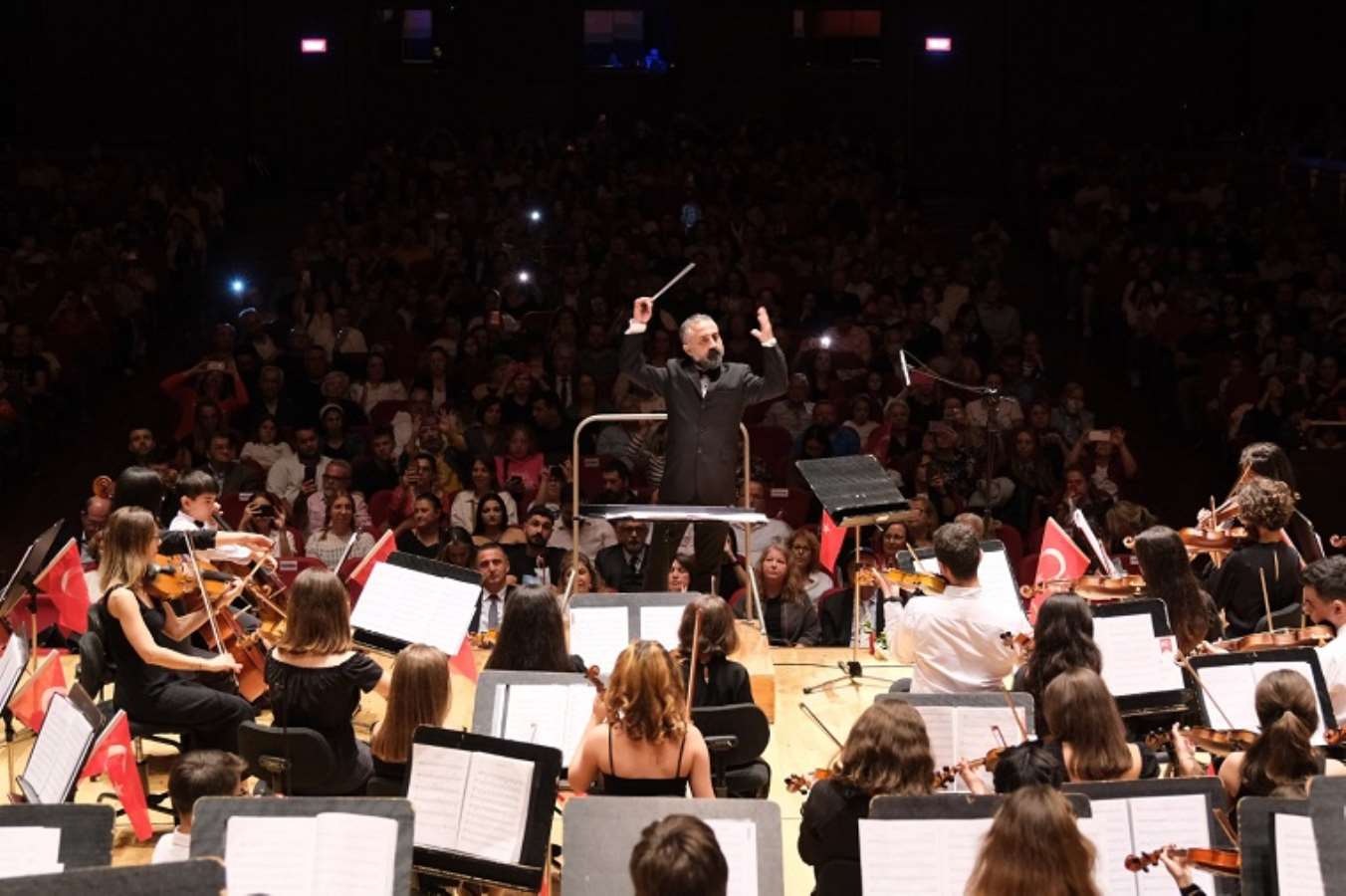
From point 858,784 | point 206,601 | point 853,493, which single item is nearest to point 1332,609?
point 853,493

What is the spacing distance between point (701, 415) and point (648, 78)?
1158cm

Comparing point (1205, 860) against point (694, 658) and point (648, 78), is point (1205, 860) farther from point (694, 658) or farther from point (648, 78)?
point (648, 78)

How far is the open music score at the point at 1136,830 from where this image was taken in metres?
4.32

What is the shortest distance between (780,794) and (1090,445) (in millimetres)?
4285

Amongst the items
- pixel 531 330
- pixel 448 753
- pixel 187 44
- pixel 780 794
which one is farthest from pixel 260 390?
pixel 187 44

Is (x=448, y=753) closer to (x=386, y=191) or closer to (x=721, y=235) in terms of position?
(x=721, y=235)

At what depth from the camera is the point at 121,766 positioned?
5113 millimetres

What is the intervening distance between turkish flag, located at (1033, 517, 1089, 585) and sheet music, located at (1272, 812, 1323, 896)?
281cm

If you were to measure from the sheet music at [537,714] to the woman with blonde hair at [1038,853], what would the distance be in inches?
73.2

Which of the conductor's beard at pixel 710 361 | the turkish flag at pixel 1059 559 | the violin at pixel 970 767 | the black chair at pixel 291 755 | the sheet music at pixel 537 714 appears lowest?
the violin at pixel 970 767

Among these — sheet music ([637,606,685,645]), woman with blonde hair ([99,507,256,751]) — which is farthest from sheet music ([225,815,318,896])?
sheet music ([637,606,685,645])

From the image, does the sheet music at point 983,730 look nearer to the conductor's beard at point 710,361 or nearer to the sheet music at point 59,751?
the conductor's beard at point 710,361

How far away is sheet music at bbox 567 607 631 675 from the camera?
608 centimetres

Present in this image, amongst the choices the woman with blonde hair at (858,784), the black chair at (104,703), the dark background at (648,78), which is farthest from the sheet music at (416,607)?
the dark background at (648,78)
